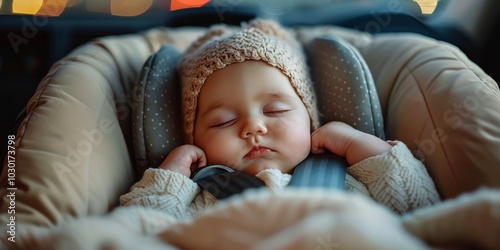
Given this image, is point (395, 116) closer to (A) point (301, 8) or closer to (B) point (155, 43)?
(B) point (155, 43)

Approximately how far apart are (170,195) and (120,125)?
13.8 inches

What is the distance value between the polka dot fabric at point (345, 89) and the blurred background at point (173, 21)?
77cm

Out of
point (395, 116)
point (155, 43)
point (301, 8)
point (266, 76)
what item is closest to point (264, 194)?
point (266, 76)

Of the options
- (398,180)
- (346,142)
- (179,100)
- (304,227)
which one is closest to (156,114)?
(179,100)

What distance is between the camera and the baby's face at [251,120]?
1248 millimetres

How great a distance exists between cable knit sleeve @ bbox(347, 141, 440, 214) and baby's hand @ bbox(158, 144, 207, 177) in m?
0.38

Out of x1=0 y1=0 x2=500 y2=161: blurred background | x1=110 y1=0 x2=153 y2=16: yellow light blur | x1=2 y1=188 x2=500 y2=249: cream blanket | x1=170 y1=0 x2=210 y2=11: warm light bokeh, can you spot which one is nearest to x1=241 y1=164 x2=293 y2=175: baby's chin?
x1=2 y1=188 x2=500 y2=249: cream blanket

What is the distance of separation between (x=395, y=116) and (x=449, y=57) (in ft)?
0.68

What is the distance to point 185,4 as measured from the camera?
241cm

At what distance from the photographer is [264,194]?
83 cm

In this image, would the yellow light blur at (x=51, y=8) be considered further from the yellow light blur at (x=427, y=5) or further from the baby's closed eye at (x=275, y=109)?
the yellow light blur at (x=427, y=5)

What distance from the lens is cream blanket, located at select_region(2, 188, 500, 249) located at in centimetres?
72

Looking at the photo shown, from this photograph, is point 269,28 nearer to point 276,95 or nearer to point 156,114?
point 276,95

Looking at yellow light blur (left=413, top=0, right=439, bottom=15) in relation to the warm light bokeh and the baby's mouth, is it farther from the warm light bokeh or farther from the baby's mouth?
the baby's mouth
